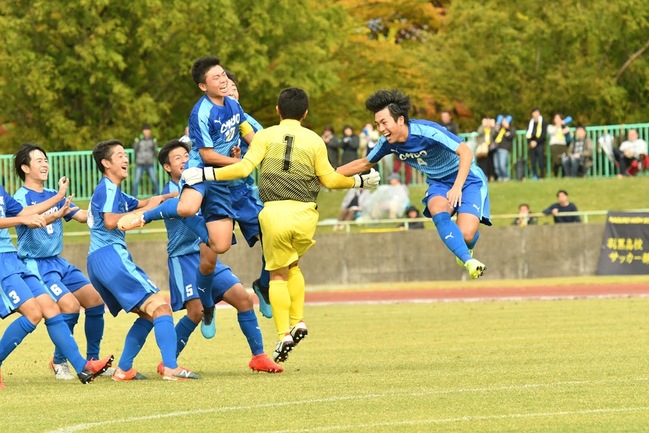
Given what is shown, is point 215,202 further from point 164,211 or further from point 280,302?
point 280,302

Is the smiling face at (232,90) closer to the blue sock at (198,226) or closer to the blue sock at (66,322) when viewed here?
the blue sock at (198,226)

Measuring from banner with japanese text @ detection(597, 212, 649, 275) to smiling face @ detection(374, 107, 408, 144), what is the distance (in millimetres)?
17354

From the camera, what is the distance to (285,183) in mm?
12188

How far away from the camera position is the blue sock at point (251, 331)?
1289 centimetres

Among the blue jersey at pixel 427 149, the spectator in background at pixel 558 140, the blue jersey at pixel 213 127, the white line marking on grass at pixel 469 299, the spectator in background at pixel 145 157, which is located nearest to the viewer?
the blue jersey at pixel 213 127

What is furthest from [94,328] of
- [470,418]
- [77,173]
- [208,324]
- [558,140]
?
[558,140]

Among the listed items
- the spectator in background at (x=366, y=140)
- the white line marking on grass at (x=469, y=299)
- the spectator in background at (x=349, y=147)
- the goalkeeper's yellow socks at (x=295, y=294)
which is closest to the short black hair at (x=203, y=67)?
the goalkeeper's yellow socks at (x=295, y=294)

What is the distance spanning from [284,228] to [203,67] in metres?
1.60

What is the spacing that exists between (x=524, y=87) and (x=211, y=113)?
3227cm

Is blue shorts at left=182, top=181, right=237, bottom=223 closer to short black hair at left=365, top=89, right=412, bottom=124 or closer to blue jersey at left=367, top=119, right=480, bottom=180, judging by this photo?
blue jersey at left=367, top=119, right=480, bottom=180

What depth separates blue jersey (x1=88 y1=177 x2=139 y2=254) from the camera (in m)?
12.3

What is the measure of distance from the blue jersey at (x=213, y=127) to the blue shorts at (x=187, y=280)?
0.89m

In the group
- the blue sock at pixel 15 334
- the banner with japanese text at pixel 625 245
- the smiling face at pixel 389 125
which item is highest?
the smiling face at pixel 389 125

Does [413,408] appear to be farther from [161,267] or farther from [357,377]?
[161,267]
